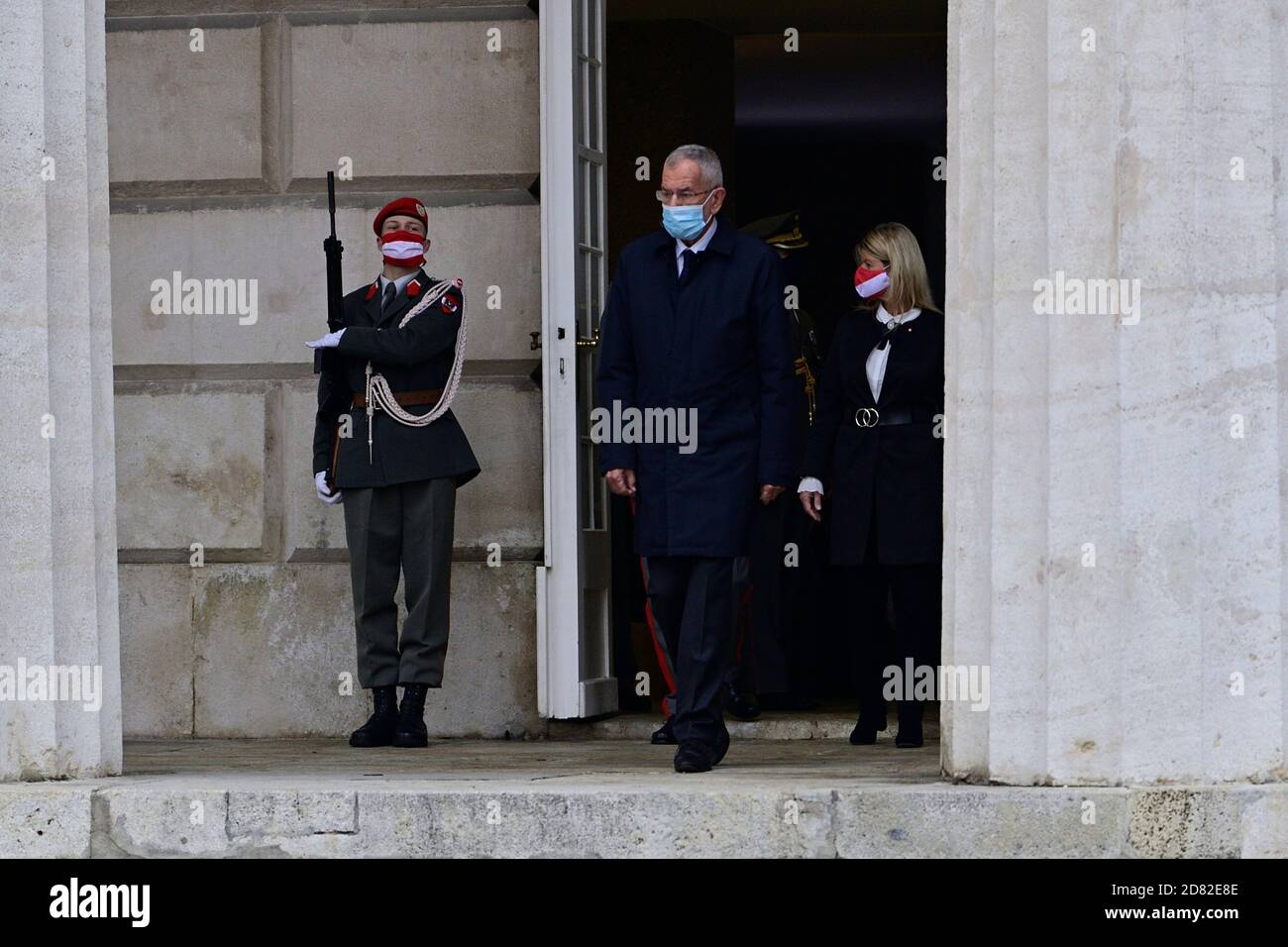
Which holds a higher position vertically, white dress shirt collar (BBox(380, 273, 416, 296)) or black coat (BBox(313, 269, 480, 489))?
white dress shirt collar (BBox(380, 273, 416, 296))

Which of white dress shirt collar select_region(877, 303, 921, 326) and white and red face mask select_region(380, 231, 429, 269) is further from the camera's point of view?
white and red face mask select_region(380, 231, 429, 269)

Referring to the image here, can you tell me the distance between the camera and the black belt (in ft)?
26.9

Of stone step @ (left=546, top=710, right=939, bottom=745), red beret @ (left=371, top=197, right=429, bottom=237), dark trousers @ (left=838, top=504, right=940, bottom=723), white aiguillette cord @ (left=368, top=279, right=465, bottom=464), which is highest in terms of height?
red beret @ (left=371, top=197, right=429, bottom=237)

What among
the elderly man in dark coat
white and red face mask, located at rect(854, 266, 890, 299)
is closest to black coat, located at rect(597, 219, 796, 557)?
the elderly man in dark coat

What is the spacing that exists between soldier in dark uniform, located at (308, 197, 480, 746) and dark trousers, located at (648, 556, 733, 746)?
1.47m

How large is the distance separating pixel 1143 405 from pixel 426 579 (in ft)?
10.1

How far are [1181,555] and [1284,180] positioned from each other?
1.06 meters

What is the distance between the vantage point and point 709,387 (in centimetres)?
719

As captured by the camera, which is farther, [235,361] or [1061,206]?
[235,361]

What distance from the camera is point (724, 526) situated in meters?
7.11

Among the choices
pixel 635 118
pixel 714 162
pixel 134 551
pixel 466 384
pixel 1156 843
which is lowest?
pixel 1156 843

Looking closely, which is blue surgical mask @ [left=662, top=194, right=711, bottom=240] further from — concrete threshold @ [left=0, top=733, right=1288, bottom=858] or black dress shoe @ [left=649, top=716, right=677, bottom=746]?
black dress shoe @ [left=649, top=716, right=677, bottom=746]

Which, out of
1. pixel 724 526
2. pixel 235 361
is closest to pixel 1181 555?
pixel 724 526

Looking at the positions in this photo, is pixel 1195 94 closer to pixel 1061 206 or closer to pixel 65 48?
pixel 1061 206
